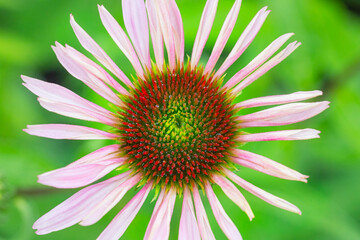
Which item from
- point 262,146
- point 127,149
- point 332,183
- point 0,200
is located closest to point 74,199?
point 127,149

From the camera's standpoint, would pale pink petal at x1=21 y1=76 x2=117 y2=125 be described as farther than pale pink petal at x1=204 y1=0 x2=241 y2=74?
No

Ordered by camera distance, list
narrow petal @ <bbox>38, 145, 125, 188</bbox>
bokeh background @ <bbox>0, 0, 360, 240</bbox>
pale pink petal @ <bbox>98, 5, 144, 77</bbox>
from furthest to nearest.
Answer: bokeh background @ <bbox>0, 0, 360, 240</bbox>, pale pink petal @ <bbox>98, 5, 144, 77</bbox>, narrow petal @ <bbox>38, 145, 125, 188</bbox>

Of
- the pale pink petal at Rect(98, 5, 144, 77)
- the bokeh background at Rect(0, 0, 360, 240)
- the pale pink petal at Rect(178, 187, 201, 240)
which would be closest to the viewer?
the pale pink petal at Rect(178, 187, 201, 240)

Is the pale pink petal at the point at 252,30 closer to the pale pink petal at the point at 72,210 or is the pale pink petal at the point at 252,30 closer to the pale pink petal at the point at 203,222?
the pale pink petal at the point at 203,222

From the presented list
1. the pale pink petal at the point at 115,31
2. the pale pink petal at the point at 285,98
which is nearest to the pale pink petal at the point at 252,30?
the pale pink petal at the point at 285,98

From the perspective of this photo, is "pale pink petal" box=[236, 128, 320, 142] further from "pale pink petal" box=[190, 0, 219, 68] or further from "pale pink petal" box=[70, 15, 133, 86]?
"pale pink petal" box=[70, 15, 133, 86]

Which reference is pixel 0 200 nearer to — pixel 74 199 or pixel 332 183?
pixel 74 199

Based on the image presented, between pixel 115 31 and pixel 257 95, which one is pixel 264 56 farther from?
pixel 257 95

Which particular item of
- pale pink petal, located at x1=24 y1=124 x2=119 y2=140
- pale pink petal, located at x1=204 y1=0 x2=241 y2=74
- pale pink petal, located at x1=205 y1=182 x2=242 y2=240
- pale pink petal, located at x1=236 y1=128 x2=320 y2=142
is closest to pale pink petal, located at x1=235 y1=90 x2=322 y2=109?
pale pink petal, located at x1=236 y1=128 x2=320 y2=142
